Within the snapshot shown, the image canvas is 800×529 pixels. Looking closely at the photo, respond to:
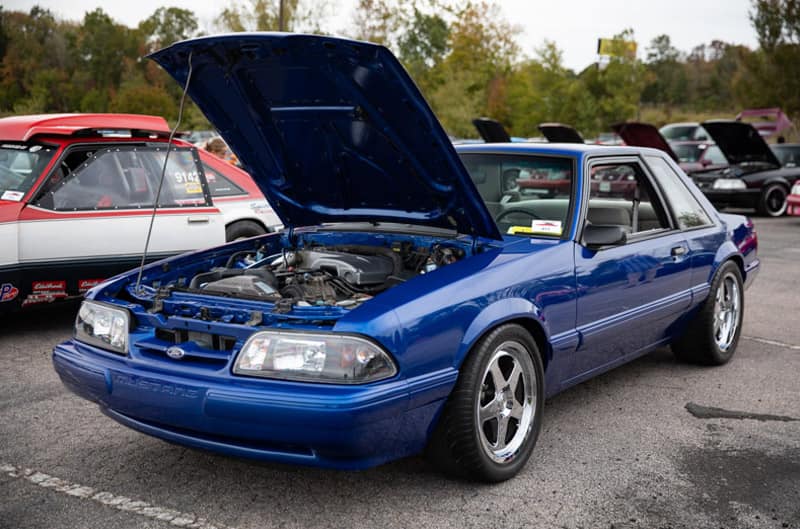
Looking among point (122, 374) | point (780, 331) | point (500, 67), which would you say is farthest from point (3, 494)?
point (500, 67)

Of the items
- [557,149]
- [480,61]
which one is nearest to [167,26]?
[480,61]

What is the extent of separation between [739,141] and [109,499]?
13783mm

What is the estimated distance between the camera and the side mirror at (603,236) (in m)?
3.73

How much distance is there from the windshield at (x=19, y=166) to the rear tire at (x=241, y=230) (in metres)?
1.63

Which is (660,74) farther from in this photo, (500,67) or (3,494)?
(3,494)

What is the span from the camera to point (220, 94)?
12.5ft

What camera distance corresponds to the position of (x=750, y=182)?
1548 cm

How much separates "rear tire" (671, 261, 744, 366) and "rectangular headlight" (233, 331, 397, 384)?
2817mm

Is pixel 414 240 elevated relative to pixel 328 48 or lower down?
lower down

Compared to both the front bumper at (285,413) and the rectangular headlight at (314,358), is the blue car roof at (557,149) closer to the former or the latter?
the front bumper at (285,413)

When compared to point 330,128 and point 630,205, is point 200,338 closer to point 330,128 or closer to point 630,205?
point 330,128

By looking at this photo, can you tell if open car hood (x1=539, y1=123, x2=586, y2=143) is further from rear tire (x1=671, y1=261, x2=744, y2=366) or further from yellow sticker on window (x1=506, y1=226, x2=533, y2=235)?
yellow sticker on window (x1=506, y1=226, x2=533, y2=235)

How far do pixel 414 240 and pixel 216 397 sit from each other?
1473mm

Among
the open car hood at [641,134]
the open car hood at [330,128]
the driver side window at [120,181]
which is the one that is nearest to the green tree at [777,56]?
the open car hood at [641,134]
